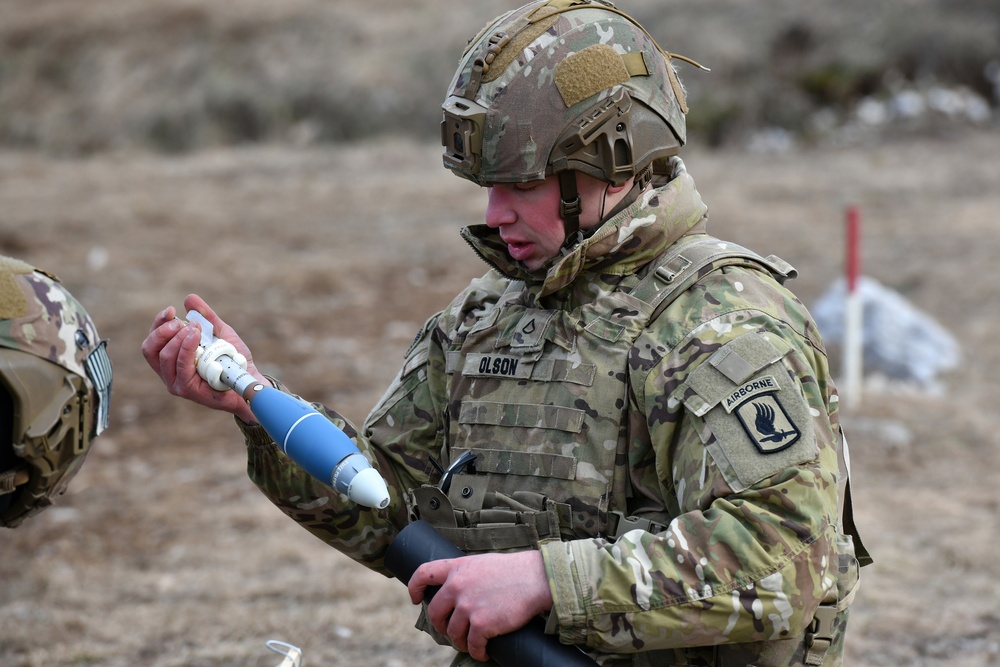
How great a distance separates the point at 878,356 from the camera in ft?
31.2

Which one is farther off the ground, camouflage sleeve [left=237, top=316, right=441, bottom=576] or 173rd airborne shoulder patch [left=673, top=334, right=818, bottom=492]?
173rd airborne shoulder patch [left=673, top=334, right=818, bottom=492]

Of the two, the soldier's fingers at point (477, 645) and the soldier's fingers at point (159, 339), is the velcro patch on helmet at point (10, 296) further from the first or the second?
the soldier's fingers at point (477, 645)

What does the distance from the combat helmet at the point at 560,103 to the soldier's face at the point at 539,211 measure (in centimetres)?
3

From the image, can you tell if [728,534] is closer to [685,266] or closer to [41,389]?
[685,266]

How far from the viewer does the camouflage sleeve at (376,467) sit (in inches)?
123

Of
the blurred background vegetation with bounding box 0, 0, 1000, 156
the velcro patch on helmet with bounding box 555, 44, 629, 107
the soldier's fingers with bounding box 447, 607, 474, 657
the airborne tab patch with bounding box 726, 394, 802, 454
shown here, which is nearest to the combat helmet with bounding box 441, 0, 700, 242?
the velcro patch on helmet with bounding box 555, 44, 629, 107

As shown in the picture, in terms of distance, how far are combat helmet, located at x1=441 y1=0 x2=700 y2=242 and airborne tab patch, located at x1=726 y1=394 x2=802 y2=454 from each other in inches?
24.8

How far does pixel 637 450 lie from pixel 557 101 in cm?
80

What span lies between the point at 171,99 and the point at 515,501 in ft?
63.8

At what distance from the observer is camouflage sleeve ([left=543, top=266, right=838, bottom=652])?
8.09ft

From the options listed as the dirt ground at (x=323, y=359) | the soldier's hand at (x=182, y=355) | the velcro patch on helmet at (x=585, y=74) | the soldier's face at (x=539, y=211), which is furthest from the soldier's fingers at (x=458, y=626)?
the dirt ground at (x=323, y=359)

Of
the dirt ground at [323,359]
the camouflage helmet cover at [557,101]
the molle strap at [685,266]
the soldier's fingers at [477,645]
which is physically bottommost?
the dirt ground at [323,359]

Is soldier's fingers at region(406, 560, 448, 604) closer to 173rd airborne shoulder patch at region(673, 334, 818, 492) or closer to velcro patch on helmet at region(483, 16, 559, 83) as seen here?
173rd airborne shoulder patch at region(673, 334, 818, 492)

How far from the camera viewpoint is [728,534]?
96.7 inches
